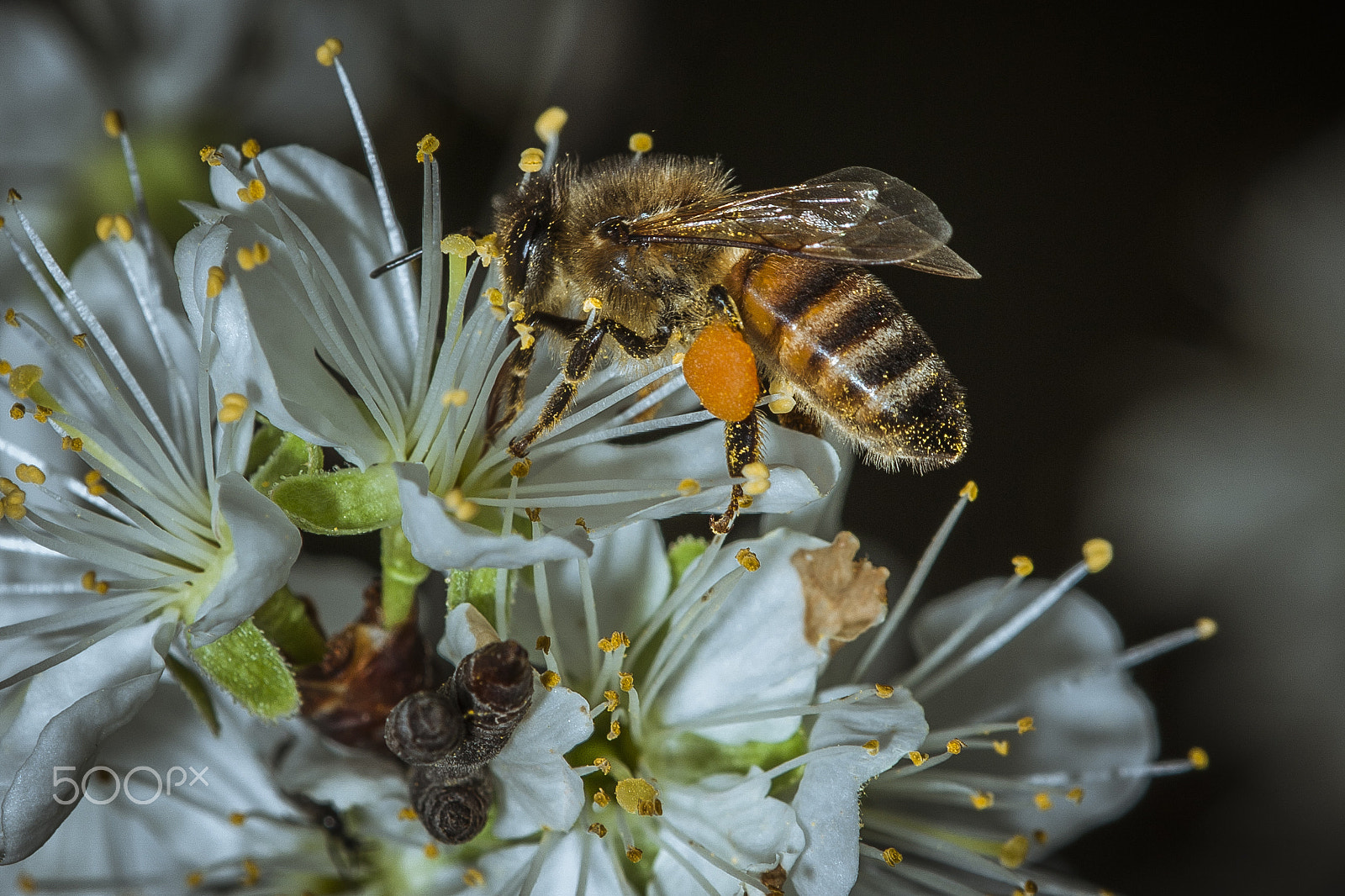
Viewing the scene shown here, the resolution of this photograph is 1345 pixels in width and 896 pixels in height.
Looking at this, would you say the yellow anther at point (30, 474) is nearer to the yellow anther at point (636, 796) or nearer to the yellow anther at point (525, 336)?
the yellow anther at point (525, 336)

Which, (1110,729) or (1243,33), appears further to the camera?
(1243,33)

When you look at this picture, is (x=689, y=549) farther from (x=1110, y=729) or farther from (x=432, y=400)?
(x=1110, y=729)

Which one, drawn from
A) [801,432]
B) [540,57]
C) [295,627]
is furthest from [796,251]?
[540,57]

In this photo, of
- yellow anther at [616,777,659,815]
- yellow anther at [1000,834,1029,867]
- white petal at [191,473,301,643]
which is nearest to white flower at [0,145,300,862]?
white petal at [191,473,301,643]

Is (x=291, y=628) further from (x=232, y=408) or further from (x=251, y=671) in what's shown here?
(x=232, y=408)

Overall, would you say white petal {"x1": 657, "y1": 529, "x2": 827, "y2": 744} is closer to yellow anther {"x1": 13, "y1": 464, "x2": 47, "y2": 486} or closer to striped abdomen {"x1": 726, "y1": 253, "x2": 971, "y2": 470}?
striped abdomen {"x1": 726, "y1": 253, "x2": 971, "y2": 470}
